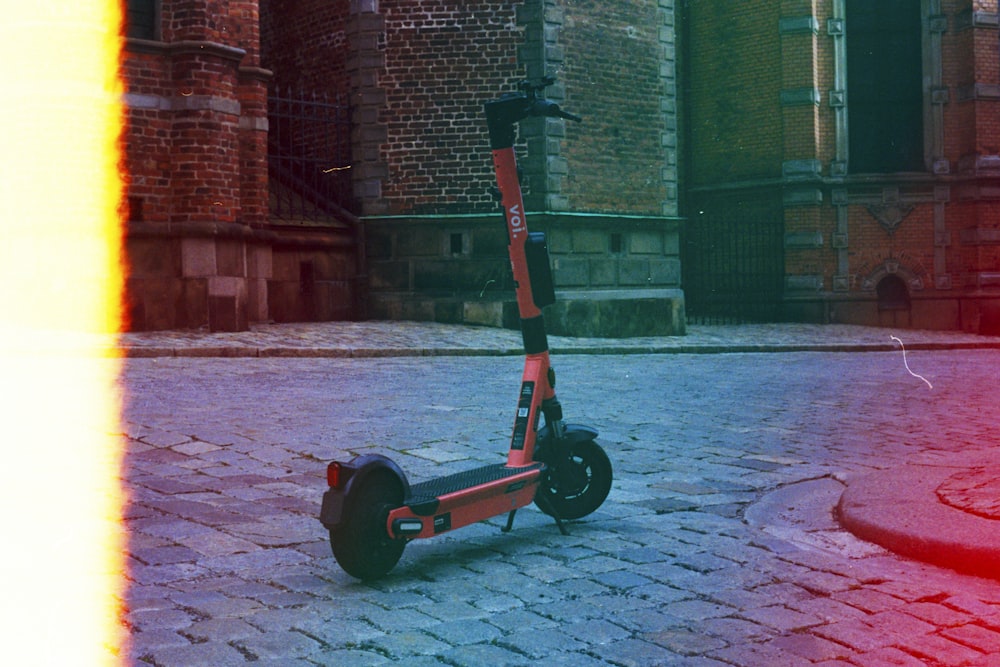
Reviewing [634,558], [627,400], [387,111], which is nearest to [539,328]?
[634,558]

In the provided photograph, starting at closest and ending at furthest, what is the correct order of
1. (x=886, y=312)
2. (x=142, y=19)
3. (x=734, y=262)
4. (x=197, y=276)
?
(x=197, y=276)
(x=142, y=19)
(x=886, y=312)
(x=734, y=262)

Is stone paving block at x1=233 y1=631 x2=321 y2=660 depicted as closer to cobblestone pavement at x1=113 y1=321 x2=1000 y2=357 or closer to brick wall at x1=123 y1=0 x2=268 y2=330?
cobblestone pavement at x1=113 y1=321 x2=1000 y2=357

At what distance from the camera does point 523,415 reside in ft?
16.2

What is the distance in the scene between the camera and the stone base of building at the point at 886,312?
74.0 feet

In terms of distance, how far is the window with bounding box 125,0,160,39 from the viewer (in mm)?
16219

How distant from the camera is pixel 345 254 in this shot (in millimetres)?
19875

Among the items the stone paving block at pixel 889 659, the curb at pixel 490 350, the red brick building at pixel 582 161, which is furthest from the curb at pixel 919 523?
the red brick building at pixel 582 161

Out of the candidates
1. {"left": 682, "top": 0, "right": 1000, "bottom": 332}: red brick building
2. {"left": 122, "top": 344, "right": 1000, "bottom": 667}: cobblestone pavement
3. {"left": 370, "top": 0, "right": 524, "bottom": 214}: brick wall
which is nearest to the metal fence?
{"left": 370, "top": 0, "right": 524, "bottom": 214}: brick wall

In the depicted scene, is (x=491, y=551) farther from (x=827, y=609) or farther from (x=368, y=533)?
(x=827, y=609)

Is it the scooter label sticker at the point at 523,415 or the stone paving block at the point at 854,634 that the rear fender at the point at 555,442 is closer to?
the scooter label sticker at the point at 523,415

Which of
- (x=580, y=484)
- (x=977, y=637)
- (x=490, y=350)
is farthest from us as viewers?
(x=490, y=350)

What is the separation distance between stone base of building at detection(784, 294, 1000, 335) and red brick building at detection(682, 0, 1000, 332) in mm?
25

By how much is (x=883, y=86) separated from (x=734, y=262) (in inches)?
186

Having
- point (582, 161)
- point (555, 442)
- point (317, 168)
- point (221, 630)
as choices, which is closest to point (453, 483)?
point (555, 442)
